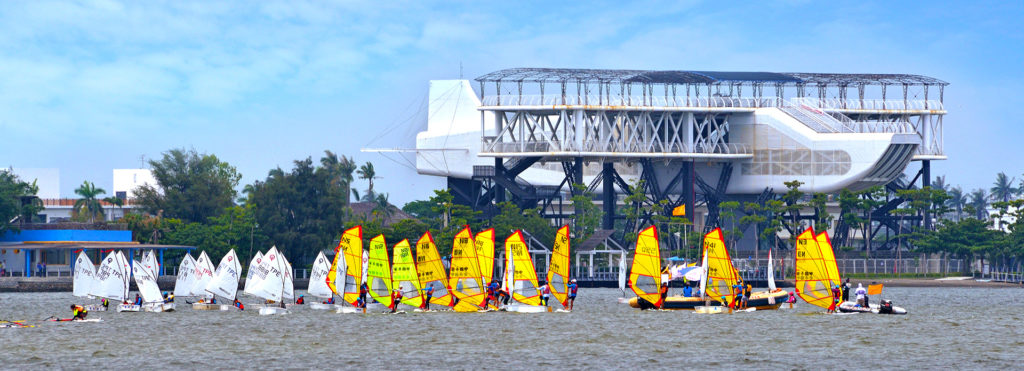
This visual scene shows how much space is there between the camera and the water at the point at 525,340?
49719mm

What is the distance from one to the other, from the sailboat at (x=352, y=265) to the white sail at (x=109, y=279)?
12619 millimetres

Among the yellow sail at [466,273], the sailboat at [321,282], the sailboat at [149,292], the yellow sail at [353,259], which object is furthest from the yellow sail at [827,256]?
the sailboat at [149,292]

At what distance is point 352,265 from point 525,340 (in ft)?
63.3

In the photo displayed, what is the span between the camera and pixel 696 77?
13500 centimetres

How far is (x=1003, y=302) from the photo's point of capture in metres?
93.3

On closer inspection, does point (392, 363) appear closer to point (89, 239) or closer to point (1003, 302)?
point (1003, 302)

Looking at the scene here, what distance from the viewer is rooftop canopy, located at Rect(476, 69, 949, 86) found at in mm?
132125

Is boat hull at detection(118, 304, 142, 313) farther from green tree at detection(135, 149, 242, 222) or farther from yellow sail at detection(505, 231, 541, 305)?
green tree at detection(135, 149, 242, 222)

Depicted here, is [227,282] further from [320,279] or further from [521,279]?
[521,279]

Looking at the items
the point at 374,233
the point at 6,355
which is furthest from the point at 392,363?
the point at 374,233

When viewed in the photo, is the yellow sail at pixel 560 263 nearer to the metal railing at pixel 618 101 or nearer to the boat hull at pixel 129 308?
the boat hull at pixel 129 308

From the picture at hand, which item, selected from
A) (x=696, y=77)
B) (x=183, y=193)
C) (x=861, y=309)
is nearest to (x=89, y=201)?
(x=183, y=193)

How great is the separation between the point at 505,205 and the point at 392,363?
80.5 m

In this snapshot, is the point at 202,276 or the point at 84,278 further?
the point at 202,276
